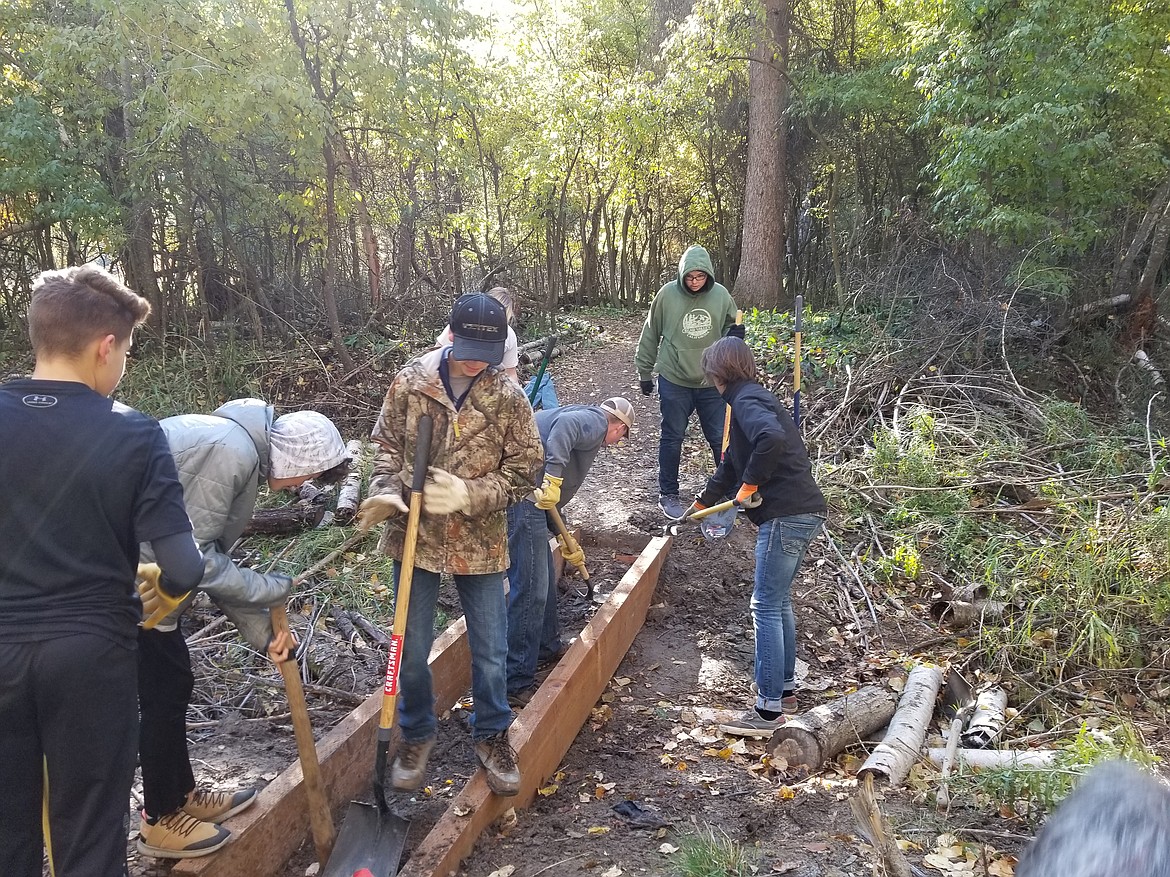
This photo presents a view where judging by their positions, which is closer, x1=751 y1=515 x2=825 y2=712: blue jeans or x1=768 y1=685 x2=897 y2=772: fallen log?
x1=768 y1=685 x2=897 y2=772: fallen log

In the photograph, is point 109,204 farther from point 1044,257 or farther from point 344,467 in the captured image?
point 1044,257

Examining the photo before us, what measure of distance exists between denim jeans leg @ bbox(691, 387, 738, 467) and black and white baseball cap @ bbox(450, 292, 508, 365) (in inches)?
129

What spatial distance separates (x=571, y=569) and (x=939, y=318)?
5695mm

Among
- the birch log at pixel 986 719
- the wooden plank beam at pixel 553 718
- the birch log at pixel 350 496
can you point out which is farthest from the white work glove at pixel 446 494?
the birch log at pixel 350 496

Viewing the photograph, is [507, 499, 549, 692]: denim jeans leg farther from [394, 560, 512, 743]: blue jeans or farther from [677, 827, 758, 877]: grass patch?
[677, 827, 758, 877]: grass patch

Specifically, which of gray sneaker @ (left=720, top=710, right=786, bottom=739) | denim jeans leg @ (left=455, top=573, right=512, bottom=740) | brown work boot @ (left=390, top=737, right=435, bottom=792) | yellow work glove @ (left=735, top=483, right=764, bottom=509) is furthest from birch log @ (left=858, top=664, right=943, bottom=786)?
brown work boot @ (left=390, top=737, right=435, bottom=792)

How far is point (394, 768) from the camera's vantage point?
312cm

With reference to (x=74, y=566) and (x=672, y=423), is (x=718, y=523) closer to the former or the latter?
(x=672, y=423)

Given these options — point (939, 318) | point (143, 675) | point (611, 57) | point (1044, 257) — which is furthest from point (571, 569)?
point (611, 57)

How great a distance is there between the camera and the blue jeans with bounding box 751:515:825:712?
3.87 meters

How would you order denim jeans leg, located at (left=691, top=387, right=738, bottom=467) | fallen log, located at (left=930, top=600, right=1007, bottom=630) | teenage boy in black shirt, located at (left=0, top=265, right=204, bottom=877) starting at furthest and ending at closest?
1. denim jeans leg, located at (left=691, top=387, right=738, bottom=467)
2. fallen log, located at (left=930, top=600, right=1007, bottom=630)
3. teenage boy in black shirt, located at (left=0, top=265, right=204, bottom=877)

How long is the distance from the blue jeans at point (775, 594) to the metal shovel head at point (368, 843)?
201 cm

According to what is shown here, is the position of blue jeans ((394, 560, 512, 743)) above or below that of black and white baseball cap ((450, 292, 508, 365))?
below

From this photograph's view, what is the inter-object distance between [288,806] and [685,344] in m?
4.12
